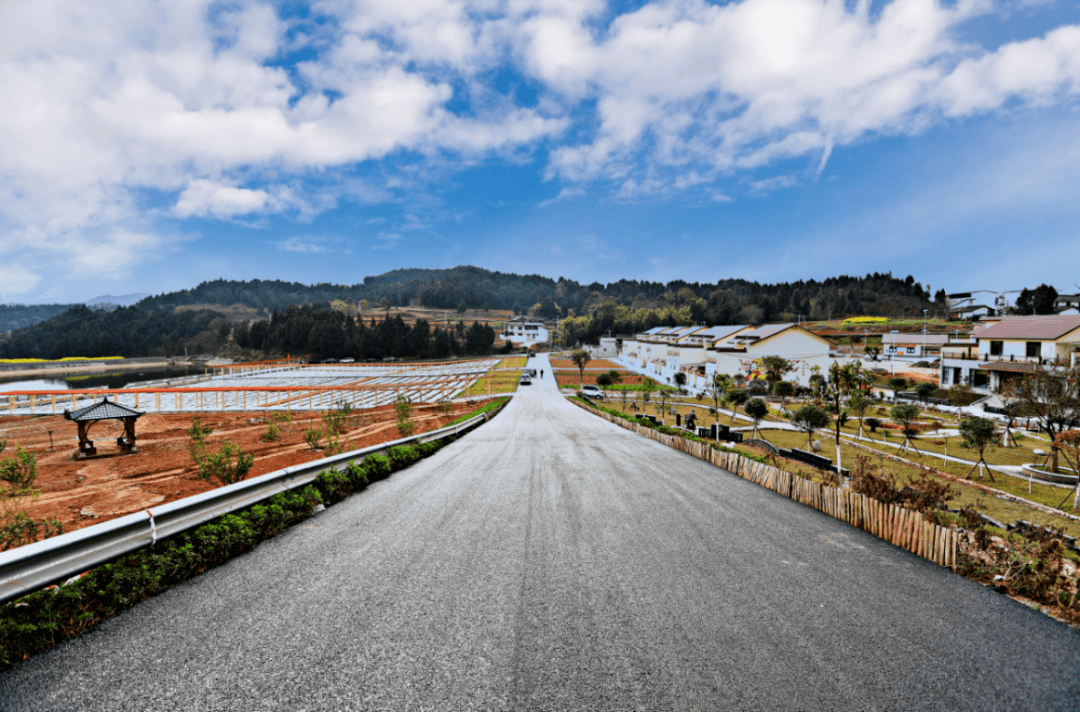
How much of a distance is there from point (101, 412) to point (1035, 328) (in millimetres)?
74529

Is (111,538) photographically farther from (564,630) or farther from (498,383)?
(498,383)

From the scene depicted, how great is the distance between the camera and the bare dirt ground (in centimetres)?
972

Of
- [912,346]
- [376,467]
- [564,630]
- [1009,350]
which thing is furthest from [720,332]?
[564,630]

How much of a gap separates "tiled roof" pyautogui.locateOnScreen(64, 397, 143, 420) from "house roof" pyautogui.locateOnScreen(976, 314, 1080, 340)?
70.7 m

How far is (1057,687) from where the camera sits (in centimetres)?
423

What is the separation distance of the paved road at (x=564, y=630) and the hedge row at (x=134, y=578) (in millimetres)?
224

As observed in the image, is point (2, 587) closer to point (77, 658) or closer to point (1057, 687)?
point (77, 658)

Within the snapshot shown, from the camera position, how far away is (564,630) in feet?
15.5

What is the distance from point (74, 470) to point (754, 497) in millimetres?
22072

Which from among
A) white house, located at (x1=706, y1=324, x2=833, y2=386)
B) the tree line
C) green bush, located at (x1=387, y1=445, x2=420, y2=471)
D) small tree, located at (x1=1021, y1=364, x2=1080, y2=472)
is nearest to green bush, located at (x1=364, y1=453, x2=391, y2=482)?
green bush, located at (x1=387, y1=445, x2=420, y2=471)

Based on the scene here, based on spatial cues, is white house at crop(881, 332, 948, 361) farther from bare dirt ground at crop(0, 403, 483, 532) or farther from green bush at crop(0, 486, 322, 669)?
green bush at crop(0, 486, 322, 669)

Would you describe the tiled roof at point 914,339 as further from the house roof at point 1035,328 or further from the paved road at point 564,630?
the paved road at point 564,630

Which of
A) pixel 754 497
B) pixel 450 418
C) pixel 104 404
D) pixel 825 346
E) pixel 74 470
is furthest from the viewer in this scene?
pixel 825 346

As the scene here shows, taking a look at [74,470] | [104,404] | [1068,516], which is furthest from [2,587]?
[1068,516]
